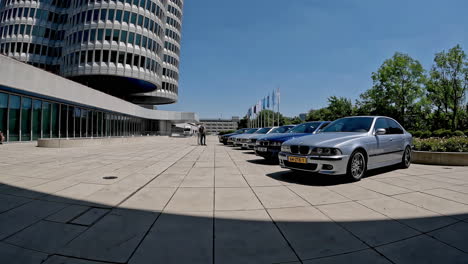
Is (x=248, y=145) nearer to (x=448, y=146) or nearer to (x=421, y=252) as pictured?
(x=448, y=146)

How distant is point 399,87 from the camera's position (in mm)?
35719

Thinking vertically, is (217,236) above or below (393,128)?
below

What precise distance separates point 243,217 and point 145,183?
115 inches

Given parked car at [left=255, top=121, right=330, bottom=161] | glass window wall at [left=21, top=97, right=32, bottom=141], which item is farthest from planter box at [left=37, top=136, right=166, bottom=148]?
parked car at [left=255, top=121, right=330, bottom=161]

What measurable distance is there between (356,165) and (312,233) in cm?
332

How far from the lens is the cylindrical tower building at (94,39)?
31.3 meters

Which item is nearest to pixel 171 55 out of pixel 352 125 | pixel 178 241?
pixel 352 125

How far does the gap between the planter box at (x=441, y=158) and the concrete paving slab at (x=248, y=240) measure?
341 inches

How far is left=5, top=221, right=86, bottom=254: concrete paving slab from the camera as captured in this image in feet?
7.48

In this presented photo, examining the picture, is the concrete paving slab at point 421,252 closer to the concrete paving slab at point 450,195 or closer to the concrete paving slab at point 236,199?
the concrete paving slab at point 236,199

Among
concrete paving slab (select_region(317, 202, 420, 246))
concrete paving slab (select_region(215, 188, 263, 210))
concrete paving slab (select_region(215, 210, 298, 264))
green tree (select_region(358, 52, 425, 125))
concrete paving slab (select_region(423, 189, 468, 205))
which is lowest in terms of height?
concrete paving slab (select_region(215, 210, 298, 264))

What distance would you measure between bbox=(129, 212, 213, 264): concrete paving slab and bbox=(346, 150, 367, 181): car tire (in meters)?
3.59

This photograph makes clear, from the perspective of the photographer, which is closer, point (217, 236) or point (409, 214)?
point (217, 236)

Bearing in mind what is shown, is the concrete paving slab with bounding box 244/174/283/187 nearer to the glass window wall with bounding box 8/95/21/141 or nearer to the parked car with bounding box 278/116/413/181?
the parked car with bounding box 278/116/413/181
